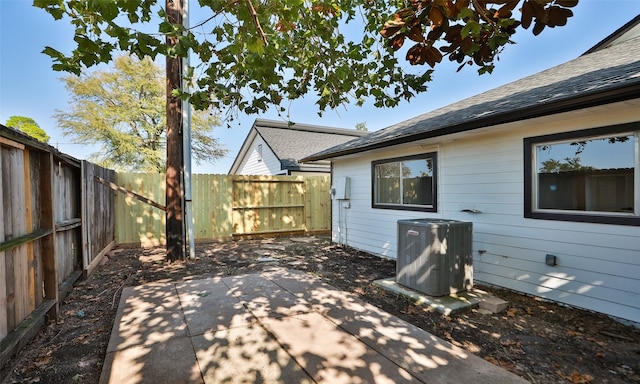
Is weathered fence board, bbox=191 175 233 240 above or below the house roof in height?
below

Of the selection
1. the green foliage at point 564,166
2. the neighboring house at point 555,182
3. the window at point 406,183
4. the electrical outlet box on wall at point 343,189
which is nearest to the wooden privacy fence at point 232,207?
the electrical outlet box on wall at point 343,189

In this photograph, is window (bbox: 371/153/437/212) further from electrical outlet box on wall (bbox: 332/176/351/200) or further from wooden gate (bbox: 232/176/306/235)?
wooden gate (bbox: 232/176/306/235)

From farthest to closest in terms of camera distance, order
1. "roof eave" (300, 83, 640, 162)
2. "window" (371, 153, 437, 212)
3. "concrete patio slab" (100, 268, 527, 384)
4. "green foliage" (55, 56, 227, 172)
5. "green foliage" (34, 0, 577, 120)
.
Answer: "green foliage" (55, 56, 227, 172), "window" (371, 153, 437, 212), "roof eave" (300, 83, 640, 162), "concrete patio slab" (100, 268, 527, 384), "green foliage" (34, 0, 577, 120)

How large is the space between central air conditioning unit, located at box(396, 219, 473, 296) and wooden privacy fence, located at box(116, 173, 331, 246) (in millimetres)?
5887

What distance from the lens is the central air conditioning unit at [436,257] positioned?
3.89 m

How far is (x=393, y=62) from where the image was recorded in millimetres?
3465

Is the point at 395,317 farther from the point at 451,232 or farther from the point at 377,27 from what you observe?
the point at 377,27

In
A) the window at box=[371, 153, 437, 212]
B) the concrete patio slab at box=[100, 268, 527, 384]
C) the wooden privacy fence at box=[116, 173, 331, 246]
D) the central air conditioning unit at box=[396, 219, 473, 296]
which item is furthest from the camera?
the wooden privacy fence at box=[116, 173, 331, 246]

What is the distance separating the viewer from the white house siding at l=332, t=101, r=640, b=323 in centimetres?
328

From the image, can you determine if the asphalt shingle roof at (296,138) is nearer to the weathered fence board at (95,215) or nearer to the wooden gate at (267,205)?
the wooden gate at (267,205)

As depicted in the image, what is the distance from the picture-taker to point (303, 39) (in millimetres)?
3479

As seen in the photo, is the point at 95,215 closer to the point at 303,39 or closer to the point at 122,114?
the point at 303,39

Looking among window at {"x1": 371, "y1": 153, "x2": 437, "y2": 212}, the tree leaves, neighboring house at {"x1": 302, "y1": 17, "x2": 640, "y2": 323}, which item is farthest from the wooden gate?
the tree leaves

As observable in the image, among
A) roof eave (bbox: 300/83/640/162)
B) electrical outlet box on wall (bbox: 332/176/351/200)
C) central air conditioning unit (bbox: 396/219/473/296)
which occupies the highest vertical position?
roof eave (bbox: 300/83/640/162)
